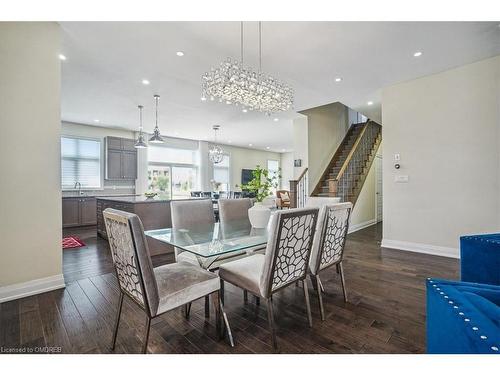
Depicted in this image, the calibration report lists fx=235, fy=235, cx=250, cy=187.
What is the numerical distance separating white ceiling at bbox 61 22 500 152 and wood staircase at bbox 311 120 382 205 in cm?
158

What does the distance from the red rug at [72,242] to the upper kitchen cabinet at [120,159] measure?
2.48 metres

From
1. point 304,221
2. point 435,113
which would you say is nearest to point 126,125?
point 304,221

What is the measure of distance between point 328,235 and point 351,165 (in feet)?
14.7

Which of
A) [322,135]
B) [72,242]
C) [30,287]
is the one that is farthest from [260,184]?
[322,135]

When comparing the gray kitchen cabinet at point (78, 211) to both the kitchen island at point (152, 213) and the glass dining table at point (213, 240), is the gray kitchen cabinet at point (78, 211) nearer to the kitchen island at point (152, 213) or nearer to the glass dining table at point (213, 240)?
the kitchen island at point (152, 213)

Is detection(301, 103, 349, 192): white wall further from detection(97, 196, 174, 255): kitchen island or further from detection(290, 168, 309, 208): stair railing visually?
detection(97, 196, 174, 255): kitchen island

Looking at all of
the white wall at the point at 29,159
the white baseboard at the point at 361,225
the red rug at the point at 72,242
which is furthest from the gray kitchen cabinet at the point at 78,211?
the white baseboard at the point at 361,225

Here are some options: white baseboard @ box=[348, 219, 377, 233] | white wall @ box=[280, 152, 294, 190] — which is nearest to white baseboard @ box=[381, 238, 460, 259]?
white baseboard @ box=[348, 219, 377, 233]

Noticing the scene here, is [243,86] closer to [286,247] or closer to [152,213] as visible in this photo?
[286,247]

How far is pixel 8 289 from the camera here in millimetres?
2270

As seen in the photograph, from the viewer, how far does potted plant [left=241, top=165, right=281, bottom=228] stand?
2.38m

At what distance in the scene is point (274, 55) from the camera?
312 cm

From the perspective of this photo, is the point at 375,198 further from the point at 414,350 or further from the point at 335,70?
the point at 414,350

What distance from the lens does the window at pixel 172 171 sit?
320 inches
